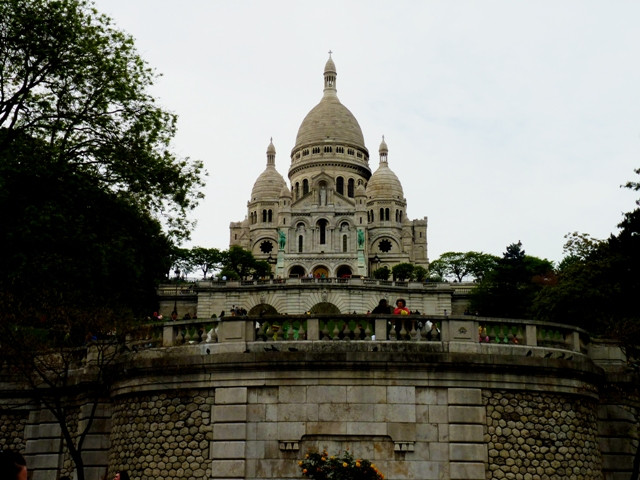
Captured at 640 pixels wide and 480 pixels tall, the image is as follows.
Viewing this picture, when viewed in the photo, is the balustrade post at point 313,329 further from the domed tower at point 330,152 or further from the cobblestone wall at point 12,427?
the domed tower at point 330,152

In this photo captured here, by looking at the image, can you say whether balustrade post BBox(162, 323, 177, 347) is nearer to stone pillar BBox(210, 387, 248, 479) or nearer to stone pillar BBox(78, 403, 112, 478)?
stone pillar BBox(210, 387, 248, 479)

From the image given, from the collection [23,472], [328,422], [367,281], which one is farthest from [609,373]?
[367,281]

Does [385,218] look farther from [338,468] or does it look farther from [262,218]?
[338,468]

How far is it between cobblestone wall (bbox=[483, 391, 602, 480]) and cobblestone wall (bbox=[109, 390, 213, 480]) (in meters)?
5.34

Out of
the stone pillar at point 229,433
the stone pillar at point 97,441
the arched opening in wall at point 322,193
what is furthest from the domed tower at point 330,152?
the stone pillar at point 229,433

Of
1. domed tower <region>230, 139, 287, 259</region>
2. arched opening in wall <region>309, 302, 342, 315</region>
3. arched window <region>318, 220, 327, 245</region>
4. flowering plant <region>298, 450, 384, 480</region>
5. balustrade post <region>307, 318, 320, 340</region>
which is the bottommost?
flowering plant <region>298, 450, 384, 480</region>

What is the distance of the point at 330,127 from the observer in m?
141

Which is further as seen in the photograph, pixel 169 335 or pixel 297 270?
pixel 297 270

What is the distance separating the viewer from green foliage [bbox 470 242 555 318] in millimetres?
65625

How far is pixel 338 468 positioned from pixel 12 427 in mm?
8836

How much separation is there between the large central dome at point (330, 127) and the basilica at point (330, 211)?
0.54ft

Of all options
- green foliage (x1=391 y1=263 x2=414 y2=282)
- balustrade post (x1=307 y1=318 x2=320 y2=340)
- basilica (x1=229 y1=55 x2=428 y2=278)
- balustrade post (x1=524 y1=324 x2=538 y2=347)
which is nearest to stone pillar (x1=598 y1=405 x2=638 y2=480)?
balustrade post (x1=524 y1=324 x2=538 y2=347)

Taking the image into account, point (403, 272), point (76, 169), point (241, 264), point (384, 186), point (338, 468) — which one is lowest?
point (338, 468)

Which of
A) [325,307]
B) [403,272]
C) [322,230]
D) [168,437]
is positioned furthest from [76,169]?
[322,230]
